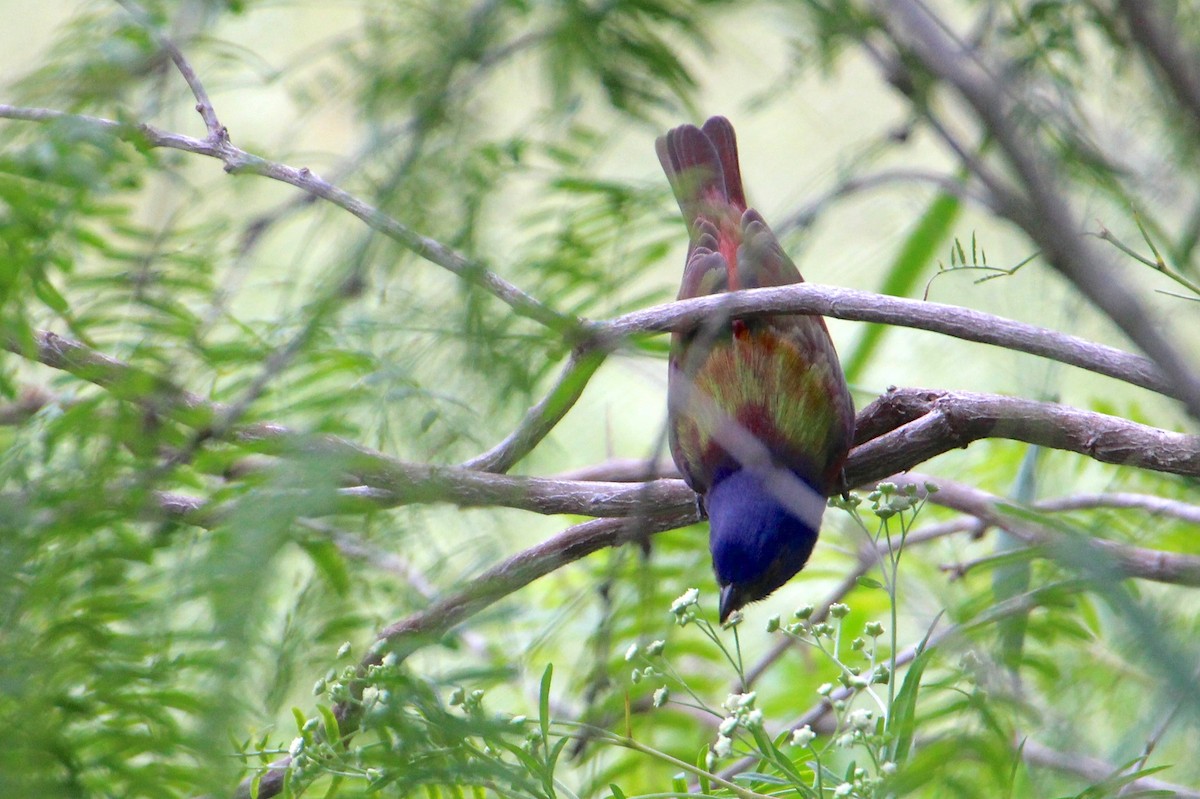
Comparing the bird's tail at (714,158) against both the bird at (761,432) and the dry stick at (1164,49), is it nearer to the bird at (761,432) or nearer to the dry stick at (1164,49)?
the bird at (761,432)

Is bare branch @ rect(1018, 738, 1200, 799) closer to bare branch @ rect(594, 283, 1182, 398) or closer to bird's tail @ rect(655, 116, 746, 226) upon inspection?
bare branch @ rect(594, 283, 1182, 398)

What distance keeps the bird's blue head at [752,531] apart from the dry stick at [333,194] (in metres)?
1.55

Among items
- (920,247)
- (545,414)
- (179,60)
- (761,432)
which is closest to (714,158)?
(761,432)

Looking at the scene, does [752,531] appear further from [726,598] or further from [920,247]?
[920,247]

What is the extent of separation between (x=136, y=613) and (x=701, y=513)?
187 centimetres

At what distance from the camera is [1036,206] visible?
2.53ft

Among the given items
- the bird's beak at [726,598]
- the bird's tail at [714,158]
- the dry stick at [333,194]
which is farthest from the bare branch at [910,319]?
the bird's tail at [714,158]

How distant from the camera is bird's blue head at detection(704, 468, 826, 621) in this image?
274 cm

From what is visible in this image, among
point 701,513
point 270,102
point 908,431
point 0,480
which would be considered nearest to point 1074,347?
point 908,431

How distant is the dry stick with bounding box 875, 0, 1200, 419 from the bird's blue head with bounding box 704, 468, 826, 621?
6.21 feet

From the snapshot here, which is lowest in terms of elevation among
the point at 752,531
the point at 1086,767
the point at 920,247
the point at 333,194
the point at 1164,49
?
the point at 1086,767

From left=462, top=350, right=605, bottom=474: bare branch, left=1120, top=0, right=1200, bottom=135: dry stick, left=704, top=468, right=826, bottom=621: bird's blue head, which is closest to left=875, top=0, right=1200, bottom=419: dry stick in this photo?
left=1120, top=0, right=1200, bottom=135: dry stick

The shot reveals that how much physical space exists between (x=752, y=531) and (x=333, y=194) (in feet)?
5.79

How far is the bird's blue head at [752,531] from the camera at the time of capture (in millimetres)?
2740
